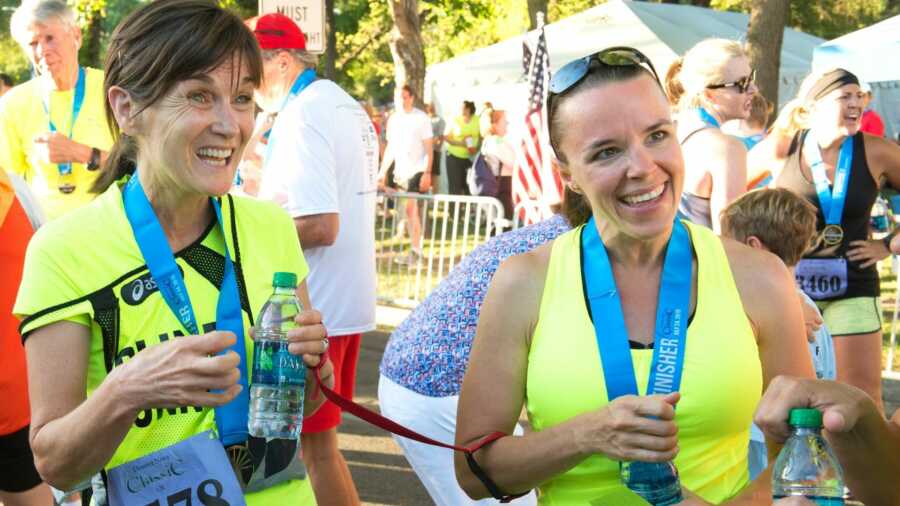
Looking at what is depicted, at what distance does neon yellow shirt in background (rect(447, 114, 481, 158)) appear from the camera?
21.7 m

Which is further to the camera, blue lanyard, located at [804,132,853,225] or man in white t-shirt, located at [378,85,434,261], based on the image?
man in white t-shirt, located at [378,85,434,261]

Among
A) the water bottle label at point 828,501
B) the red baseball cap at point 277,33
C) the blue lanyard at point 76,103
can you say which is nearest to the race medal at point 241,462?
the water bottle label at point 828,501

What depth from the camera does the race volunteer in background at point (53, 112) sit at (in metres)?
6.08

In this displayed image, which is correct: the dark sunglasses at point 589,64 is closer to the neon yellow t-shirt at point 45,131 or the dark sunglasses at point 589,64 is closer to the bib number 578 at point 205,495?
the bib number 578 at point 205,495

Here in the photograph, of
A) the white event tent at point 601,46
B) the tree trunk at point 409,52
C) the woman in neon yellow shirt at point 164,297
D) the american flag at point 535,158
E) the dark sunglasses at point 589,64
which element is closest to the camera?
the woman in neon yellow shirt at point 164,297

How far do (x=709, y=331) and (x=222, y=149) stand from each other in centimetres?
125

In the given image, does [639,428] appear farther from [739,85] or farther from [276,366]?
[739,85]

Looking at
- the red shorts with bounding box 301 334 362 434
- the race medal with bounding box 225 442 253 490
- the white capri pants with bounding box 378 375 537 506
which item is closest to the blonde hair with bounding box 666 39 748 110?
the red shorts with bounding box 301 334 362 434

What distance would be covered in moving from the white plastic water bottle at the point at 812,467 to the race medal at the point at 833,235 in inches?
185

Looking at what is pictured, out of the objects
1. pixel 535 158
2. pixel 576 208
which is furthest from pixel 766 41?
pixel 576 208

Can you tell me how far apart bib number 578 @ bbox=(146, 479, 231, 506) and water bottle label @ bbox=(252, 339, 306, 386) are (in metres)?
0.25

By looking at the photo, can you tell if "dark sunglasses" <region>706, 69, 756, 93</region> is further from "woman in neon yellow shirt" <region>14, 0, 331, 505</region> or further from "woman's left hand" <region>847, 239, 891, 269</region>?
"woman in neon yellow shirt" <region>14, 0, 331, 505</region>

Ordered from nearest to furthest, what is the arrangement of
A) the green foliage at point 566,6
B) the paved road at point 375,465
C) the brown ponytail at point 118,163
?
the brown ponytail at point 118,163 < the paved road at point 375,465 < the green foliage at point 566,6

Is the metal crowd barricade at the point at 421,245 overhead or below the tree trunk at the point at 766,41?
below
